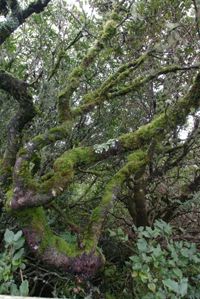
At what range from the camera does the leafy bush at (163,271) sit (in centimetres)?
243

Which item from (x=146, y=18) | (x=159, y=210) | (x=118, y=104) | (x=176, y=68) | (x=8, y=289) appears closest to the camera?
(x=8, y=289)

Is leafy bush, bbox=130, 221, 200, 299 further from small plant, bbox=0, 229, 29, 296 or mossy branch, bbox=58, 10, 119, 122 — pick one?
mossy branch, bbox=58, 10, 119, 122

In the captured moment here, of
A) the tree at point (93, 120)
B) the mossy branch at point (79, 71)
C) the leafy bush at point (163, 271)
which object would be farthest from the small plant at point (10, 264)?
the mossy branch at point (79, 71)

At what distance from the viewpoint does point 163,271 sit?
102 inches

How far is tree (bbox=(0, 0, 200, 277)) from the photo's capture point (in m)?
2.68

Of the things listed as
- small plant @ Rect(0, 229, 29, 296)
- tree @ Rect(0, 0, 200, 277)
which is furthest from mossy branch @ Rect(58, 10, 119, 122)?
small plant @ Rect(0, 229, 29, 296)

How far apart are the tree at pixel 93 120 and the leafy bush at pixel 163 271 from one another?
333 millimetres

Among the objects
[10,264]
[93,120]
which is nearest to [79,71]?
[93,120]

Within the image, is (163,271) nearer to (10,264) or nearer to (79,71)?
(10,264)

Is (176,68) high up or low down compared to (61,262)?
up

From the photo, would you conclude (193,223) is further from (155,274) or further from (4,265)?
(4,265)

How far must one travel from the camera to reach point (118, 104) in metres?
5.49

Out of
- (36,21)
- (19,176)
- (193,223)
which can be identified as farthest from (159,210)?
(36,21)

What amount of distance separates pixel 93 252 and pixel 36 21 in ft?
12.2
